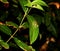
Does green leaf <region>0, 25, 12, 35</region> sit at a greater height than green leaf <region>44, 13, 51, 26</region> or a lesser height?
greater

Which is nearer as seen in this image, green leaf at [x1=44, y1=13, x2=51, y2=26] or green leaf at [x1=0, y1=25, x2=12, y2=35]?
green leaf at [x1=0, y1=25, x2=12, y2=35]

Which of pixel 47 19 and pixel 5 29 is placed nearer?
pixel 5 29

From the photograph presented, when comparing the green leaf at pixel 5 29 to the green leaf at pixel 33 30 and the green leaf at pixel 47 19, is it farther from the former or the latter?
the green leaf at pixel 47 19

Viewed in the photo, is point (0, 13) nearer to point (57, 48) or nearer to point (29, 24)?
point (29, 24)

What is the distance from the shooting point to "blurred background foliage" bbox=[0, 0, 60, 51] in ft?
3.96

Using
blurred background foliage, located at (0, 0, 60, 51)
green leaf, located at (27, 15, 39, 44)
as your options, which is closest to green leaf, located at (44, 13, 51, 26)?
blurred background foliage, located at (0, 0, 60, 51)

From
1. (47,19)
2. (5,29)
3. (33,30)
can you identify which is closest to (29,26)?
(33,30)

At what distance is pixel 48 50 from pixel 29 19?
800 millimetres

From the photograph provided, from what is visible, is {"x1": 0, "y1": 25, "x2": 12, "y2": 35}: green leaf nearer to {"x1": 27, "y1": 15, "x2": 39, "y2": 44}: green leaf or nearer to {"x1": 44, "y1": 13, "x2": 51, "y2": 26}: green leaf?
{"x1": 27, "y1": 15, "x2": 39, "y2": 44}: green leaf

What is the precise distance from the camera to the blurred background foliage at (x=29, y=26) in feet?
3.96

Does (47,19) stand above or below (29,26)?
below

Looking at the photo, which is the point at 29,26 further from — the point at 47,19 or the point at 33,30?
the point at 47,19

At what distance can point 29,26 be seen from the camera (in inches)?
48.2

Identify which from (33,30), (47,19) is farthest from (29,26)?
(47,19)
